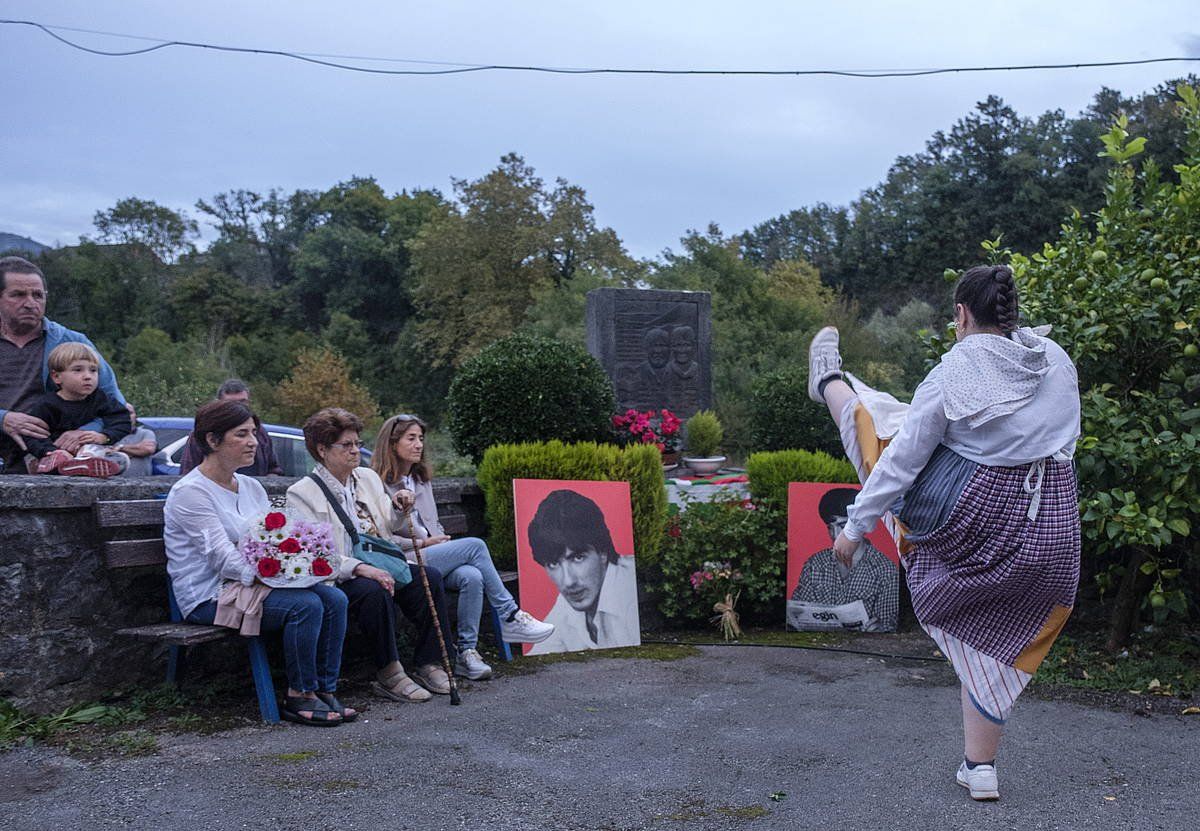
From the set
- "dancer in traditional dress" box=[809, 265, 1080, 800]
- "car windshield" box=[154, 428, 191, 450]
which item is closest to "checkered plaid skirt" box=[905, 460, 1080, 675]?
"dancer in traditional dress" box=[809, 265, 1080, 800]

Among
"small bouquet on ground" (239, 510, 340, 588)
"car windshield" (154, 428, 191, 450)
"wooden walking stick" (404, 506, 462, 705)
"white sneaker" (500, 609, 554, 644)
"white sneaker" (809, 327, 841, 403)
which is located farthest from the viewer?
"car windshield" (154, 428, 191, 450)

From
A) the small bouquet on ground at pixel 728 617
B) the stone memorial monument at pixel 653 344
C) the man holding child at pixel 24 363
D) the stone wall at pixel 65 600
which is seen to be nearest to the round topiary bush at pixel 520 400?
the small bouquet on ground at pixel 728 617

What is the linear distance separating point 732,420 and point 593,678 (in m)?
10.4

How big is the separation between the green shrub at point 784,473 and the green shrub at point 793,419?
4.17 metres

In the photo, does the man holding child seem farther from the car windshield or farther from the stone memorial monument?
the stone memorial monument

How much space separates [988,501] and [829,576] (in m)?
3.54

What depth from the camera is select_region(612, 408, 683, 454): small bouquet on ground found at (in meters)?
10.8

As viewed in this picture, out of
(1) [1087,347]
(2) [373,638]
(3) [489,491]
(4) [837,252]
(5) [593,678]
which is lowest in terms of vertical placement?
(5) [593,678]

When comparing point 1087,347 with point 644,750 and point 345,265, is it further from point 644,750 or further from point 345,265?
point 345,265

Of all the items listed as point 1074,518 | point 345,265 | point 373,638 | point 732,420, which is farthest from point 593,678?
point 345,265

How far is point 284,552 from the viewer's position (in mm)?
4520

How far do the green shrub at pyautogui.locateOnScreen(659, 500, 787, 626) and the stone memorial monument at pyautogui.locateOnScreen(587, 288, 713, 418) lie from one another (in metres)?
6.26

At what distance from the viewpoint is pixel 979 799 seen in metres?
3.64

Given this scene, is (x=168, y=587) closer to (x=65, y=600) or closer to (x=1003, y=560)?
(x=65, y=600)
